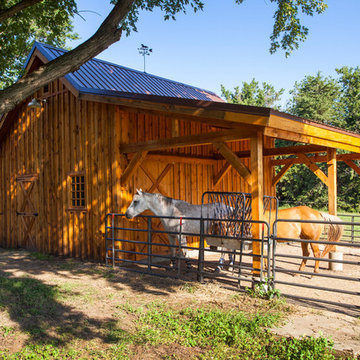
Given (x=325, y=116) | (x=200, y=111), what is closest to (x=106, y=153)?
(x=200, y=111)

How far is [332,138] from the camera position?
8.08m

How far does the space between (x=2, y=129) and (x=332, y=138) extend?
1044 cm

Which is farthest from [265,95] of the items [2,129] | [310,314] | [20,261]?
[310,314]

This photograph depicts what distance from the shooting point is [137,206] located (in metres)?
8.62

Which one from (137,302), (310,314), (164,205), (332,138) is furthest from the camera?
(164,205)

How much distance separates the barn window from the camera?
1037 cm

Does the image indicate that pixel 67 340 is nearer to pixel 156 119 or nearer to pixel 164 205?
pixel 164 205

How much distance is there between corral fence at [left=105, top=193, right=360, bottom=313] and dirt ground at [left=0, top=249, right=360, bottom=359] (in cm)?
21

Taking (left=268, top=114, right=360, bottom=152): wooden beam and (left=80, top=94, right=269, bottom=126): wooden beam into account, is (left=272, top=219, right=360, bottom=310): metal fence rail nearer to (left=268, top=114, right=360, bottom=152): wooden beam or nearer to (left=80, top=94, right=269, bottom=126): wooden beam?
(left=268, top=114, right=360, bottom=152): wooden beam

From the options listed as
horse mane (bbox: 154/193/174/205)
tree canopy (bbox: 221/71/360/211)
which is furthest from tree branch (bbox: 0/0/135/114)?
tree canopy (bbox: 221/71/360/211)

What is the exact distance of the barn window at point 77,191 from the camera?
1037 cm

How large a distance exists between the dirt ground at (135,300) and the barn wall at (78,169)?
164cm

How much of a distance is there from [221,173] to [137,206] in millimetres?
4106

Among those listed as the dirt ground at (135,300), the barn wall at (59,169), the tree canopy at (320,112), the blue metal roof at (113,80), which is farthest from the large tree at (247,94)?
the dirt ground at (135,300)
